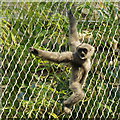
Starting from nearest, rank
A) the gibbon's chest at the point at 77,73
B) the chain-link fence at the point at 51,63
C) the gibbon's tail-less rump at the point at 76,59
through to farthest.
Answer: the gibbon's tail-less rump at the point at 76,59 < the gibbon's chest at the point at 77,73 < the chain-link fence at the point at 51,63

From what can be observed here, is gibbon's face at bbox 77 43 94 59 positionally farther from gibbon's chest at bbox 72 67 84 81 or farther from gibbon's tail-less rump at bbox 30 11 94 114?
gibbon's chest at bbox 72 67 84 81

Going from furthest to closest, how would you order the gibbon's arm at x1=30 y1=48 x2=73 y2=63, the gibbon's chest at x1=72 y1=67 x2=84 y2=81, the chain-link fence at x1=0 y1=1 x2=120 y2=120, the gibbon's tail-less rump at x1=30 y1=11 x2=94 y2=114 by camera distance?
the chain-link fence at x1=0 y1=1 x2=120 y2=120 → the gibbon's chest at x1=72 y1=67 x2=84 y2=81 → the gibbon's tail-less rump at x1=30 y1=11 x2=94 y2=114 → the gibbon's arm at x1=30 y1=48 x2=73 y2=63

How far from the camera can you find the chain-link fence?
113 inches

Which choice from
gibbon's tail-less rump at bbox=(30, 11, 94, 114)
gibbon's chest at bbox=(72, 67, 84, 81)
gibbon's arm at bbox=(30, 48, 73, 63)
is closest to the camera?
gibbon's arm at bbox=(30, 48, 73, 63)

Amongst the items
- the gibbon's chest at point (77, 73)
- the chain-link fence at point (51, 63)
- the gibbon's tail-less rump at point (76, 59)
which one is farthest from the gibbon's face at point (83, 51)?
the chain-link fence at point (51, 63)

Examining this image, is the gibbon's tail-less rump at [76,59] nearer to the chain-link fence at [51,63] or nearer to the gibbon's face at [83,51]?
the gibbon's face at [83,51]

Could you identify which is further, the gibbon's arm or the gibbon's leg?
the gibbon's leg

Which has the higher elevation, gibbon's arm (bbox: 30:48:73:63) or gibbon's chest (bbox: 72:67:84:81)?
gibbon's arm (bbox: 30:48:73:63)

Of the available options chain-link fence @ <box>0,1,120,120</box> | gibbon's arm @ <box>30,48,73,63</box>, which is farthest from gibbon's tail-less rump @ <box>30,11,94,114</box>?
chain-link fence @ <box>0,1,120,120</box>

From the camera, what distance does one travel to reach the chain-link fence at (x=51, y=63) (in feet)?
9.42

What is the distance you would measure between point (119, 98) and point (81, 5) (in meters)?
0.83

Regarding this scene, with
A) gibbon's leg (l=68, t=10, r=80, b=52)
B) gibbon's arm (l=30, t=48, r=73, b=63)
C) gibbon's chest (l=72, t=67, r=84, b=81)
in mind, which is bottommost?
gibbon's chest (l=72, t=67, r=84, b=81)

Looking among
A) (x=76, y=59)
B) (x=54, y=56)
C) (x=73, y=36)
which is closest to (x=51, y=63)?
(x=73, y=36)

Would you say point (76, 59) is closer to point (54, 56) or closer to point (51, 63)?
point (54, 56)
